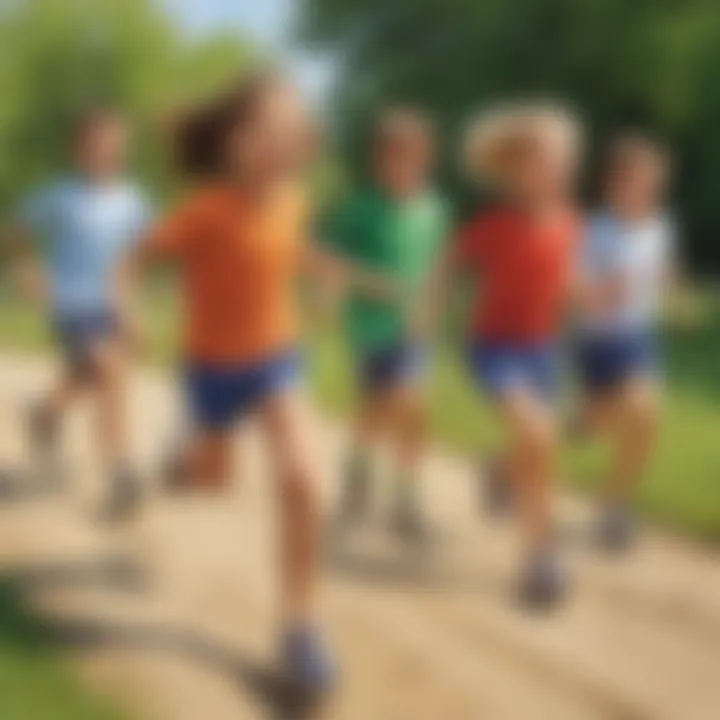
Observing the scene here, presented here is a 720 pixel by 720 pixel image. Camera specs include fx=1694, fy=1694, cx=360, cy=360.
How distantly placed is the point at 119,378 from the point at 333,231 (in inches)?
7.9

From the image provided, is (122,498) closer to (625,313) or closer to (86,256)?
(86,256)

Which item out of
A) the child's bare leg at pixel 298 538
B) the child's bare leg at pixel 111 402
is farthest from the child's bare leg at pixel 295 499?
the child's bare leg at pixel 111 402

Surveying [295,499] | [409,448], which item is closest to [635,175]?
[409,448]

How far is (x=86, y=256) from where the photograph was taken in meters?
1.29

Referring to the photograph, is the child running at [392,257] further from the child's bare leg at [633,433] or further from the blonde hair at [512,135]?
the child's bare leg at [633,433]

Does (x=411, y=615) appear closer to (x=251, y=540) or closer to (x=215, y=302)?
(x=251, y=540)

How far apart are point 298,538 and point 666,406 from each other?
34cm

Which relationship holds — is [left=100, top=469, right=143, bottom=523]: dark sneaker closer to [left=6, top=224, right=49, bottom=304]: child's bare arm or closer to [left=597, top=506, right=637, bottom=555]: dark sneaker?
[left=6, top=224, right=49, bottom=304]: child's bare arm

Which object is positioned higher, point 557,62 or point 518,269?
point 557,62

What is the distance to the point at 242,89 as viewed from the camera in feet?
4.17

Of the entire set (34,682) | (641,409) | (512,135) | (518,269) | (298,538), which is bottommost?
(34,682)

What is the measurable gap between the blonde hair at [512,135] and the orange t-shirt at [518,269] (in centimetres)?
4

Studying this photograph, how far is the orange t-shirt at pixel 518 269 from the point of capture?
136 centimetres

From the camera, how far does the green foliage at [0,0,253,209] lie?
1.27 m
